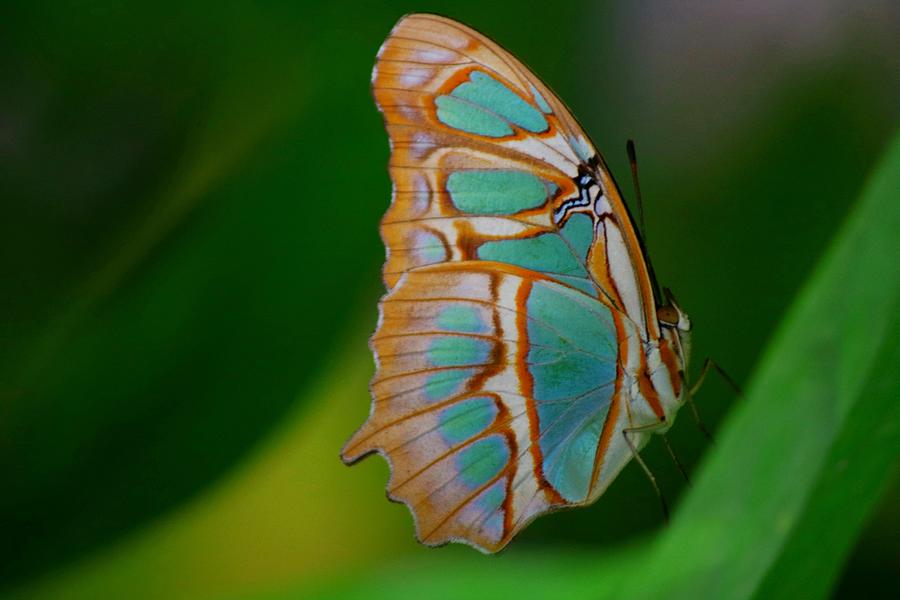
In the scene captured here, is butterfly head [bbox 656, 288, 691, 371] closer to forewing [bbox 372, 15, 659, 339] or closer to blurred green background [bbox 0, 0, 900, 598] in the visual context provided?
forewing [bbox 372, 15, 659, 339]

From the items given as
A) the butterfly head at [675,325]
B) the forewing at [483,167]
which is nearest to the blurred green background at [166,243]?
the forewing at [483,167]

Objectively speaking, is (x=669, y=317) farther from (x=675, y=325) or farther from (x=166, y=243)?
(x=166, y=243)

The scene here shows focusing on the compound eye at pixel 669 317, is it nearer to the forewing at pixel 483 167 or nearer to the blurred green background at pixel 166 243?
the forewing at pixel 483 167

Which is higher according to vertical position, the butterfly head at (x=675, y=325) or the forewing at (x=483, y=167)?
the forewing at (x=483, y=167)

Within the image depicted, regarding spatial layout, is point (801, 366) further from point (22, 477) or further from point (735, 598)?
point (22, 477)

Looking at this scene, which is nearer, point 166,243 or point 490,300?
point 166,243

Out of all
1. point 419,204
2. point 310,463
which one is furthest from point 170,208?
point 310,463

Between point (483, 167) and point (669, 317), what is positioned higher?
point (483, 167)

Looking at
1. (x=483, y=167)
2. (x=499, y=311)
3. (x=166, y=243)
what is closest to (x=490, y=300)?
(x=499, y=311)
